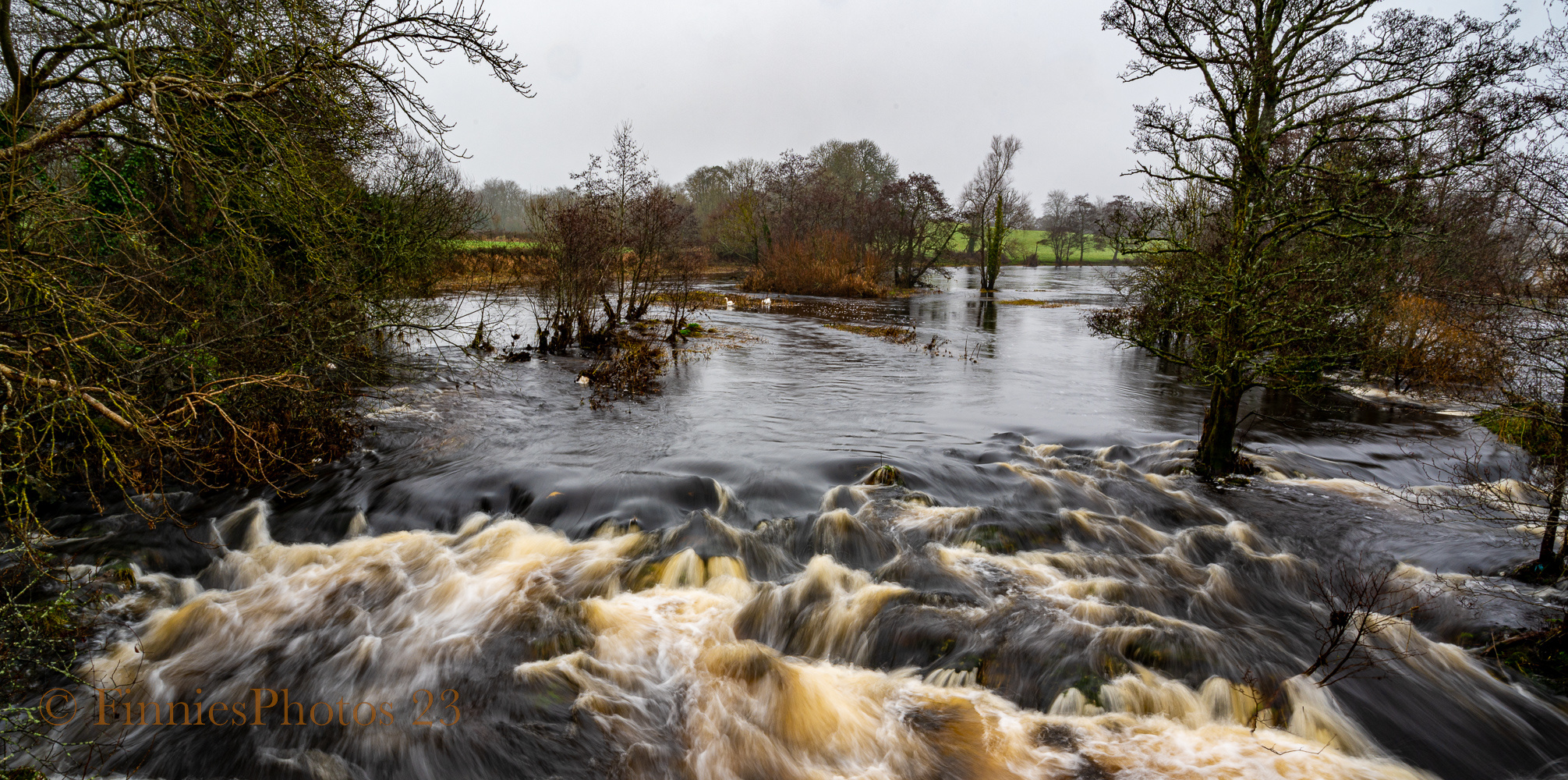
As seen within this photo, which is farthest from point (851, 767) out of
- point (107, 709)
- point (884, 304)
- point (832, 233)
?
point (832, 233)

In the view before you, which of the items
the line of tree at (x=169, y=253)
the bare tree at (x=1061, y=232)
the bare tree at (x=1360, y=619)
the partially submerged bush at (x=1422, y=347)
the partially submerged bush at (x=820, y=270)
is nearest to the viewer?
the line of tree at (x=169, y=253)

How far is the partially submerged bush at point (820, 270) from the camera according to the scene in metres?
38.3

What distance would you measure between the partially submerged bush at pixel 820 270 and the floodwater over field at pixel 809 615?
91.1ft

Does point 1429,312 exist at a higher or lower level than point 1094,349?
higher

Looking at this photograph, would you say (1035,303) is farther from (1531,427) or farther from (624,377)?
(624,377)

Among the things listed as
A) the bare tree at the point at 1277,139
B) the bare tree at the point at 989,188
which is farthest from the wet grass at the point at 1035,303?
the bare tree at the point at 1277,139

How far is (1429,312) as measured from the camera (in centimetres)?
1439

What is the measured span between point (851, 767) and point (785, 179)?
51.6 metres

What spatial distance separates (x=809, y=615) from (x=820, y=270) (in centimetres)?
3328

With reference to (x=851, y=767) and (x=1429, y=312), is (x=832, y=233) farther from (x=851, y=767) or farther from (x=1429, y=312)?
(x=851, y=767)

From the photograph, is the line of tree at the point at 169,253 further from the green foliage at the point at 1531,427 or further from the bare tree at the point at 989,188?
the bare tree at the point at 989,188

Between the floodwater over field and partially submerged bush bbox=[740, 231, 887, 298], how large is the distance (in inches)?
1093

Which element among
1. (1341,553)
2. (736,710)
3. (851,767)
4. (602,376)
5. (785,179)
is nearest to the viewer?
(851,767)

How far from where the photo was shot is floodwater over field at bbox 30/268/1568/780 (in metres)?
4.51
